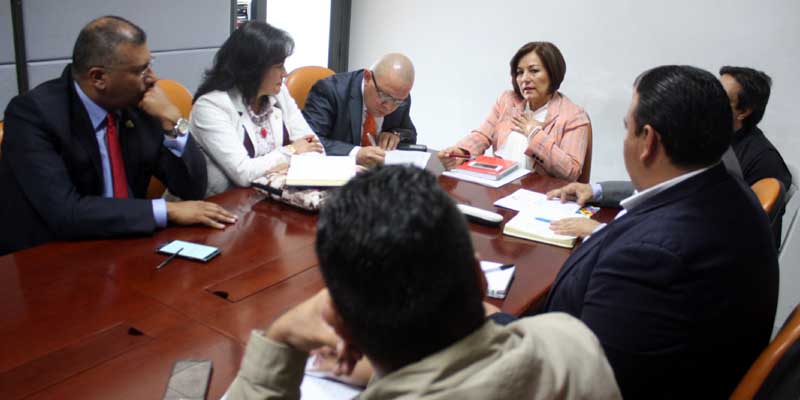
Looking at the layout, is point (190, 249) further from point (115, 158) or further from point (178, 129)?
point (178, 129)

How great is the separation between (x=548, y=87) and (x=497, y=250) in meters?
1.42

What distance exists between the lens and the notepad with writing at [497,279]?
151 centimetres

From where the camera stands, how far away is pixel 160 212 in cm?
171

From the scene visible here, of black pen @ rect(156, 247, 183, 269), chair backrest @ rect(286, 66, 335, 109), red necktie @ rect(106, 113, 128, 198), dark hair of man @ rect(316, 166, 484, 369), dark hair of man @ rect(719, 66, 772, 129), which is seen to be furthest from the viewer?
chair backrest @ rect(286, 66, 335, 109)

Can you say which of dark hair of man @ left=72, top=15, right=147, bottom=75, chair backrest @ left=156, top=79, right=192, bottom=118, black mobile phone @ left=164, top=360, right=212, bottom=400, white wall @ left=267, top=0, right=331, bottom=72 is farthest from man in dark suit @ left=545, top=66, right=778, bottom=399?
white wall @ left=267, top=0, right=331, bottom=72

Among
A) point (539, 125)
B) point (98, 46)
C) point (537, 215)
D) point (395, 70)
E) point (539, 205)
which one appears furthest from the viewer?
point (539, 125)

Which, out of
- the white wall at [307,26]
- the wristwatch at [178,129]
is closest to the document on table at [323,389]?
the wristwatch at [178,129]

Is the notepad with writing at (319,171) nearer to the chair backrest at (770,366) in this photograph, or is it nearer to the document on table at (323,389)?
the document on table at (323,389)

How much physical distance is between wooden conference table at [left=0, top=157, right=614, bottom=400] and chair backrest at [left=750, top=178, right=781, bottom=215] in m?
0.60

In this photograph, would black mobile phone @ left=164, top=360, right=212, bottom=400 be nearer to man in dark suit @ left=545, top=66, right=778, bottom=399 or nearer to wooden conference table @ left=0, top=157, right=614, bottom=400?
wooden conference table @ left=0, top=157, right=614, bottom=400

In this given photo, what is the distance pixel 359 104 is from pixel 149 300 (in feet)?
5.70

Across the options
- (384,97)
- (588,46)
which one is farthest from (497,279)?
(588,46)

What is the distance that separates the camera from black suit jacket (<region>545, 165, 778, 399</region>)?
1193 mm

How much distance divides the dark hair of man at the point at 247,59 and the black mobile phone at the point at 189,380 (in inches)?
58.3
